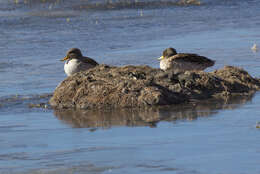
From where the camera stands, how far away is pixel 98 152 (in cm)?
766

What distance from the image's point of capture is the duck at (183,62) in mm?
13664

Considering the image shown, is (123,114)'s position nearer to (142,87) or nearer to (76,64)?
(142,87)

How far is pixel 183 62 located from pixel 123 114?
3.87m

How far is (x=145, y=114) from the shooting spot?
10.1 metres

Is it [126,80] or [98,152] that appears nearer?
[98,152]

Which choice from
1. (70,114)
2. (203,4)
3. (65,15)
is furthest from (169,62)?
(203,4)

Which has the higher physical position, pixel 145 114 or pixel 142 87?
pixel 142 87

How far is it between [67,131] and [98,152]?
4.99 ft

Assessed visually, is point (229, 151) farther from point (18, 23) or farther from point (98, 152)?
point (18, 23)

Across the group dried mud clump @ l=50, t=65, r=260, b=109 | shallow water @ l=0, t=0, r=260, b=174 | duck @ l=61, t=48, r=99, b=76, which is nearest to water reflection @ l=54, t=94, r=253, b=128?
shallow water @ l=0, t=0, r=260, b=174

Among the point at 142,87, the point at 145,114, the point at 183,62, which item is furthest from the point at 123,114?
the point at 183,62

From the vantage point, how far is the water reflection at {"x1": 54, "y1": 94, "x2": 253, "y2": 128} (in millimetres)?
9570

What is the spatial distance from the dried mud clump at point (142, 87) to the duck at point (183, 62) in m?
1.29

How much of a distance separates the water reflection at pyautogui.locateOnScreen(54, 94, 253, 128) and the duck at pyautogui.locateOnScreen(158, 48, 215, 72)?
247 centimetres
